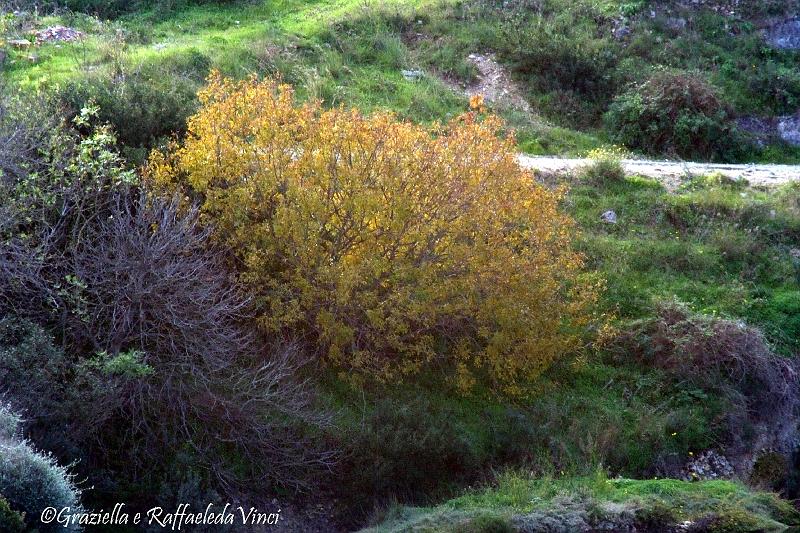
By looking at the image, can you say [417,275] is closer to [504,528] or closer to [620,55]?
[504,528]

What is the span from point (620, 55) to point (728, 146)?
15.3 ft

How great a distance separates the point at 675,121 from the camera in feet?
81.6

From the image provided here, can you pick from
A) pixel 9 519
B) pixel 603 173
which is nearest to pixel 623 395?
pixel 603 173

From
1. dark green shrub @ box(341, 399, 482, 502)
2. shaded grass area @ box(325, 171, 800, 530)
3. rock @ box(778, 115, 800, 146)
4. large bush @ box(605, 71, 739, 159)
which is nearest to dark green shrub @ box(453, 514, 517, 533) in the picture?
shaded grass area @ box(325, 171, 800, 530)

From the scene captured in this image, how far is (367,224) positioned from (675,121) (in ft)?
43.1

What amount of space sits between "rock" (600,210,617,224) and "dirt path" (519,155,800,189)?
160 centimetres

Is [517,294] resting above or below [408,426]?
above

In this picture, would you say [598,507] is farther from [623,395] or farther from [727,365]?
[727,365]

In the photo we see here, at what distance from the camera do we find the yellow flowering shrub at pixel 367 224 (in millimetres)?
14719

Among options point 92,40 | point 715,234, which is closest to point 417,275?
point 715,234

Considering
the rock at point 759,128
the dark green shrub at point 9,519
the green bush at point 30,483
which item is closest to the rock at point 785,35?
the rock at point 759,128

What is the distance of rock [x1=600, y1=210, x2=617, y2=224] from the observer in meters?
21.1

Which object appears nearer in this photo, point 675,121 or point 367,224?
point 367,224

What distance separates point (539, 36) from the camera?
28.0 m
